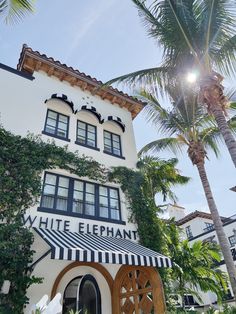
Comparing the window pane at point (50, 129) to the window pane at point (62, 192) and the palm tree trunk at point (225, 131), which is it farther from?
the palm tree trunk at point (225, 131)

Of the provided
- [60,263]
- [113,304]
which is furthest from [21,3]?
[113,304]

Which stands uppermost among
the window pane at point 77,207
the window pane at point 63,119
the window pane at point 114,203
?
the window pane at point 63,119

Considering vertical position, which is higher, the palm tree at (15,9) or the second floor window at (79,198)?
the palm tree at (15,9)

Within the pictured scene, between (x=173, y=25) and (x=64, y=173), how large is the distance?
27.5 ft

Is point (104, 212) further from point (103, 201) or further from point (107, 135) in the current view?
point (107, 135)

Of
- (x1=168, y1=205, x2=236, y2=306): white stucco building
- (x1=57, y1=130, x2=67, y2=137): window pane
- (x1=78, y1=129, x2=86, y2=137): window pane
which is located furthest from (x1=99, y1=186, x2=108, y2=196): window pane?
(x1=168, y1=205, x2=236, y2=306): white stucco building

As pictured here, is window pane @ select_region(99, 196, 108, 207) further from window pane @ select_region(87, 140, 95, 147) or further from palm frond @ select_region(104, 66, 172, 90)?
palm frond @ select_region(104, 66, 172, 90)

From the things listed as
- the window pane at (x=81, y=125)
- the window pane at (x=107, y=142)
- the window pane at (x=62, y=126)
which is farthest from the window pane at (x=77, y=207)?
the window pane at (x=81, y=125)

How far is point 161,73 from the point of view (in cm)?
1291

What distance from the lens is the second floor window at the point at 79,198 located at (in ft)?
35.7

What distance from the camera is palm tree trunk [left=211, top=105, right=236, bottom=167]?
9.59m

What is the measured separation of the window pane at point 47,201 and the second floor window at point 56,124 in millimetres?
3484

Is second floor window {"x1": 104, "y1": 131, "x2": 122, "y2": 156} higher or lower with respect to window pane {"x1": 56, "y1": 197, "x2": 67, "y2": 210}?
higher

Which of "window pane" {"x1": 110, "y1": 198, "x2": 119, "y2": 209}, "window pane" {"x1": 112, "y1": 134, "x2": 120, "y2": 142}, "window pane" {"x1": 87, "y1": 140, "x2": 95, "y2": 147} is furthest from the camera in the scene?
"window pane" {"x1": 112, "y1": 134, "x2": 120, "y2": 142}
